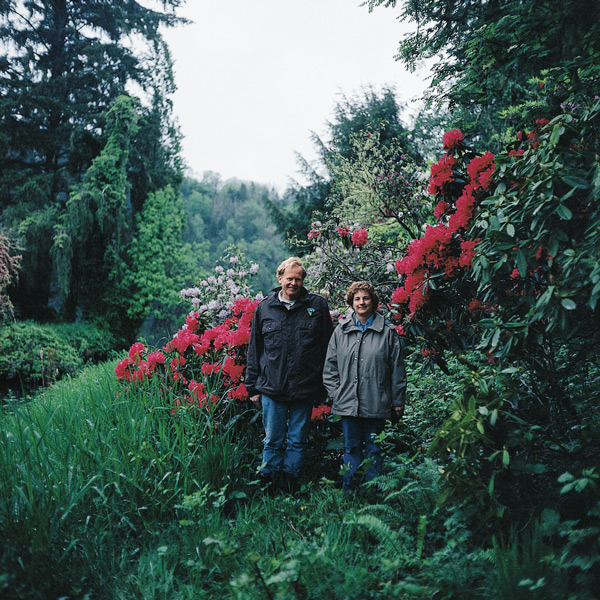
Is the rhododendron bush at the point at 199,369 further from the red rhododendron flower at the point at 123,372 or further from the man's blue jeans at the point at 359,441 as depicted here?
the man's blue jeans at the point at 359,441

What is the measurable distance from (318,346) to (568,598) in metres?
2.08

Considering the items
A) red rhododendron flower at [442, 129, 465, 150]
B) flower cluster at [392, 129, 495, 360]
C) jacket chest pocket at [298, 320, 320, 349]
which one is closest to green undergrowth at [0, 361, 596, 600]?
jacket chest pocket at [298, 320, 320, 349]

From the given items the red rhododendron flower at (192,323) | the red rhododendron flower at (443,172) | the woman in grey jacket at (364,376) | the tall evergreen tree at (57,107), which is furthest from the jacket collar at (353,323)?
the tall evergreen tree at (57,107)

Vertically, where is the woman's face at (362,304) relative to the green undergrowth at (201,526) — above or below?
above

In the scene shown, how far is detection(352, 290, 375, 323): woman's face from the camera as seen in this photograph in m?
3.29

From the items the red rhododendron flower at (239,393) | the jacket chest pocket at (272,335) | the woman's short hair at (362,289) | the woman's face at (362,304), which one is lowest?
the red rhododendron flower at (239,393)

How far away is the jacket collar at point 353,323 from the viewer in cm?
328

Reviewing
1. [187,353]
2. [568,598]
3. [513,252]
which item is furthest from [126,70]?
[568,598]

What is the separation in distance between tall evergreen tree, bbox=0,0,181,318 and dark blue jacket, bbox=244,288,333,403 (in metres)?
12.2

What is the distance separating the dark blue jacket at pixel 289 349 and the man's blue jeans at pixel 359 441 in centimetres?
35

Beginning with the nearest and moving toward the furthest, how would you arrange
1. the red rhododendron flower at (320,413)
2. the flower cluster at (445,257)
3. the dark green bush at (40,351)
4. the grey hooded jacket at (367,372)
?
the flower cluster at (445,257)
the grey hooded jacket at (367,372)
the red rhododendron flower at (320,413)
the dark green bush at (40,351)

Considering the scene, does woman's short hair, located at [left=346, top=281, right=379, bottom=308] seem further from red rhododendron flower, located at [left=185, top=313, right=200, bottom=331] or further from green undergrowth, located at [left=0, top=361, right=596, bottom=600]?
red rhododendron flower, located at [left=185, top=313, right=200, bottom=331]

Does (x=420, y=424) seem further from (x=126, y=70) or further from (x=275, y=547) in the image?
(x=126, y=70)

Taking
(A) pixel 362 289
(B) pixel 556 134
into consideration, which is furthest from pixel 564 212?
(A) pixel 362 289
